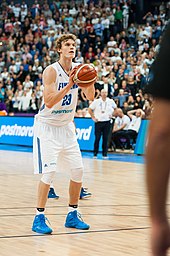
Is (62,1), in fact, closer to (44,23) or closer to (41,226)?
(44,23)

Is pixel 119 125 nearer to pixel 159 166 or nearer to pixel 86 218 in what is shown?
pixel 86 218

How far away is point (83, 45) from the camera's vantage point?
24.9 metres

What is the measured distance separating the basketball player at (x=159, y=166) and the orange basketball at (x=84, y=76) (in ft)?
14.0

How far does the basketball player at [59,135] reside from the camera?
5.93 metres

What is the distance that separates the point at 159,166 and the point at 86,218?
526cm

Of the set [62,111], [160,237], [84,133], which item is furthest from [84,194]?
[84,133]

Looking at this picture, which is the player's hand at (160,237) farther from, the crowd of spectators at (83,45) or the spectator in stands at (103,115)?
the crowd of spectators at (83,45)

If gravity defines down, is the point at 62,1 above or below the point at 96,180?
above

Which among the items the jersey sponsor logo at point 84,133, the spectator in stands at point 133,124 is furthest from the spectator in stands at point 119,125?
the jersey sponsor logo at point 84,133

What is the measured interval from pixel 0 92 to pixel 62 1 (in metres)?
8.47

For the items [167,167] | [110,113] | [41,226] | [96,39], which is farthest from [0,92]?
[167,167]

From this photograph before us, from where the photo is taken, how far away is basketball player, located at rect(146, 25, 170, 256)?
1641mm

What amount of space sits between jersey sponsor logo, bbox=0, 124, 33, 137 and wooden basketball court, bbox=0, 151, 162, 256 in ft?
23.6

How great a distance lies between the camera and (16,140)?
64.8 ft
